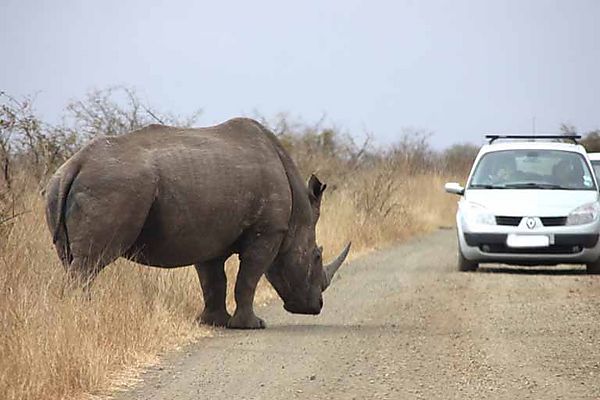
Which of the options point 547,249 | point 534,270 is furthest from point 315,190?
point 534,270

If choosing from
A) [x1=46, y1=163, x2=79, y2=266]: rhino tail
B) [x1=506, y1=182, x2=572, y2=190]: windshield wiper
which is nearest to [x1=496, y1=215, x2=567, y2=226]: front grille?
[x1=506, y1=182, x2=572, y2=190]: windshield wiper

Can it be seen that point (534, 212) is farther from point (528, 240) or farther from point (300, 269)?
point (300, 269)

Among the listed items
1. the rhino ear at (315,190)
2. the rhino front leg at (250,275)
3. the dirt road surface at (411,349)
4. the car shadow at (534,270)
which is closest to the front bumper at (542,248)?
the car shadow at (534,270)

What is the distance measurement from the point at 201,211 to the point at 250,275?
92 cm

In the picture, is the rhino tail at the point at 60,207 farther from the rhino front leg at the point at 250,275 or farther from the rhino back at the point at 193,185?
the rhino front leg at the point at 250,275

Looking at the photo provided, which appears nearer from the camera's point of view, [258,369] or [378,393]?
[378,393]

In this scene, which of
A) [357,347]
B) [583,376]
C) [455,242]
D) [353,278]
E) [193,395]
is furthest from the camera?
[455,242]

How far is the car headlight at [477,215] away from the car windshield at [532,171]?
58cm

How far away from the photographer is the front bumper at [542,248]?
17.1 metres

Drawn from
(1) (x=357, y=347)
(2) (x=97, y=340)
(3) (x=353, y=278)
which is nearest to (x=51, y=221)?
(2) (x=97, y=340)

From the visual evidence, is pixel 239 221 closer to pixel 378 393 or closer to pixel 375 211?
pixel 378 393

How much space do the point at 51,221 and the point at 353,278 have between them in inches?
263

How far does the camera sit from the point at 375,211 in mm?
25328

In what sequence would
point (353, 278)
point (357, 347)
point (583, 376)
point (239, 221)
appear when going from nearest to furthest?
point (583, 376)
point (357, 347)
point (239, 221)
point (353, 278)
